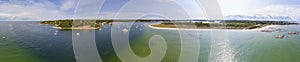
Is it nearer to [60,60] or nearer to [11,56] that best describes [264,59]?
[60,60]

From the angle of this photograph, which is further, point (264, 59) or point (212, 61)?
point (264, 59)

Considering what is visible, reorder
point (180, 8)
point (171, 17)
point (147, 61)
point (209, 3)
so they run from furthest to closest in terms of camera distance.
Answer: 1. point (147, 61)
2. point (171, 17)
3. point (180, 8)
4. point (209, 3)

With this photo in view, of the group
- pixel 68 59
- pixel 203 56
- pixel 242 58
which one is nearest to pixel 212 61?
pixel 203 56

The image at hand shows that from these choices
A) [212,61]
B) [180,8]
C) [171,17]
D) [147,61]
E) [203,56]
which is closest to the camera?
[180,8]

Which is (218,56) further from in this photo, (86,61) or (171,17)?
(171,17)

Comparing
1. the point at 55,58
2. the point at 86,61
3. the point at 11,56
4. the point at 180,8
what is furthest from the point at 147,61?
the point at 180,8

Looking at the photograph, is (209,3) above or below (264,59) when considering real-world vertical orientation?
above

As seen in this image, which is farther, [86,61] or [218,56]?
[218,56]

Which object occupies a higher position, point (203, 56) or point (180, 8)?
point (180, 8)

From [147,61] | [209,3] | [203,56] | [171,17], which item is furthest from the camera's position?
[203,56]
